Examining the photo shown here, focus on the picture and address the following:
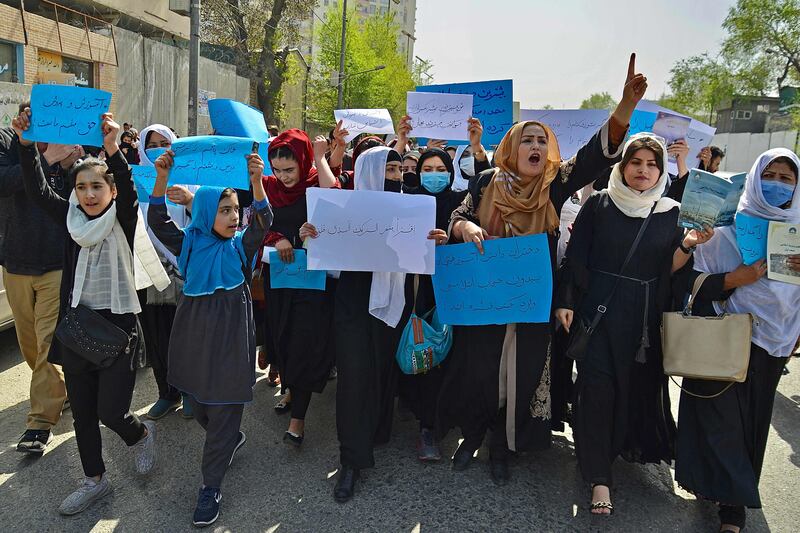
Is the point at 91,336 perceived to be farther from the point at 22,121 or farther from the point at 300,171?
the point at 300,171

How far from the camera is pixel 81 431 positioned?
9.38ft

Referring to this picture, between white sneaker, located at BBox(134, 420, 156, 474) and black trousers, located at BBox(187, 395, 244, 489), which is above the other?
black trousers, located at BBox(187, 395, 244, 489)

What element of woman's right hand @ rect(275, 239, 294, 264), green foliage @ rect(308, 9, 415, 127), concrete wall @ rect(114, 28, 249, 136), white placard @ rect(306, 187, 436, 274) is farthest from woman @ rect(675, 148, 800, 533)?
green foliage @ rect(308, 9, 415, 127)

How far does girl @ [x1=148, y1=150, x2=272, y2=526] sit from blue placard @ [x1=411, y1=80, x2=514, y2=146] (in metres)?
2.60

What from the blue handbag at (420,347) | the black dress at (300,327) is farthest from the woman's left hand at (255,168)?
the blue handbag at (420,347)

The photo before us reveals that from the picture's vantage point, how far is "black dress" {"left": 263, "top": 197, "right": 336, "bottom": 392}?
140 inches

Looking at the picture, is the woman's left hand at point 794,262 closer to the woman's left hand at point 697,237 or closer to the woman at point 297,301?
the woman's left hand at point 697,237

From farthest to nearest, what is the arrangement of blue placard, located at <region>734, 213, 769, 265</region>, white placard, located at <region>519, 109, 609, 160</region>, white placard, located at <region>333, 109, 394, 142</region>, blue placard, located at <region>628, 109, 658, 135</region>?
white placard, located at <region>333, 109, 394, 142</region> → blue placard, located at <region>628, 109, 658, 135</region> → white placard, located at <region>519, 109, 609, 160</region> → blue placard, located at <region>734, 213, 769, 265</region>

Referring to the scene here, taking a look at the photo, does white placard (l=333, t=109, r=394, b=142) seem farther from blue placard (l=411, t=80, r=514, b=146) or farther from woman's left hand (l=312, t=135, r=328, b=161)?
woman's left hand (l=312, t=135, r=328, b=161)

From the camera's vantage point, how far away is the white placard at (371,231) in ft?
10.1

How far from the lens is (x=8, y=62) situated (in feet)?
38.5


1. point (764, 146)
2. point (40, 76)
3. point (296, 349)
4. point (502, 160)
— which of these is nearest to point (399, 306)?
point (296, 349)

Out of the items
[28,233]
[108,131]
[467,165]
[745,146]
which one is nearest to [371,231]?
[108,131]

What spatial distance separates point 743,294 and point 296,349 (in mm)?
2487
